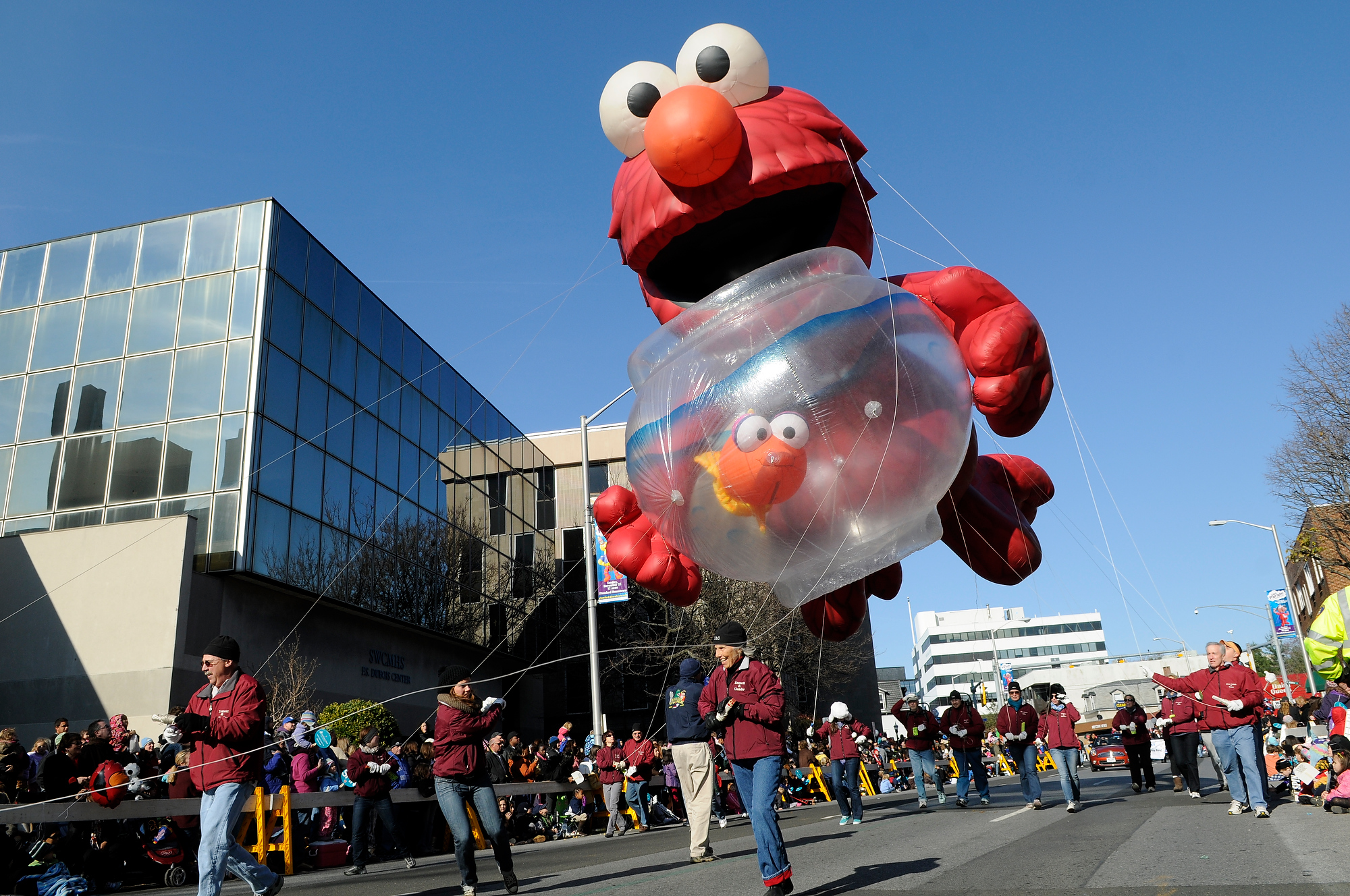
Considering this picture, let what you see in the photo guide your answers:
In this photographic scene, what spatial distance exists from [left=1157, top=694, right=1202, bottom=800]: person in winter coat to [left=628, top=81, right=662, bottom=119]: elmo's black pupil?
34.2 ft

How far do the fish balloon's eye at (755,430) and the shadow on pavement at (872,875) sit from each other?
2829 mm

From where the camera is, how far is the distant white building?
10006 centimetres

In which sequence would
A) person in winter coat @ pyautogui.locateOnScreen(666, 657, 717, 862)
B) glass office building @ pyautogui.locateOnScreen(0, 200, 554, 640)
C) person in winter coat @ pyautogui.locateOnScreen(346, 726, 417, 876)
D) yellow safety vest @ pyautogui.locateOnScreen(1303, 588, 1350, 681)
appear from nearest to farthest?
person in winter coat @ pyautogui.locateOnScreen(666, 657, 717, 862)
person in winter coat @ pyautogui.locateOnScreen(346, 726, 417, 876)
yellow safety vest @ pyautogui.locateOnScreen(1303, 588, 1350, 681)
glass office building @ pyautogui.locateOnScreen(0, 200, 554, 640)

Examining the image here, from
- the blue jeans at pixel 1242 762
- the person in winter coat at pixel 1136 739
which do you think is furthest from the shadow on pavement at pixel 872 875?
the person in winter coat at pixel 1136 739

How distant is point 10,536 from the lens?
811 inches

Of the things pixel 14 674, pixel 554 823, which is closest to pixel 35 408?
pixel 14 674

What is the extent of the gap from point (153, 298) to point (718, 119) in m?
20.3

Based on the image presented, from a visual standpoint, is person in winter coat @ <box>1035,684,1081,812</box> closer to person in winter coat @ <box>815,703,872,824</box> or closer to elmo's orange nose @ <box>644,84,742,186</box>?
person in winter coat @ <box>815,703,872,824</box>

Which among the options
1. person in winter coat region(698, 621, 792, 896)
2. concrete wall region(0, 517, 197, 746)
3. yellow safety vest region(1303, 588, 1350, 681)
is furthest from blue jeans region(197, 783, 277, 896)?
concrete wall region(0, 517, 197, 746)

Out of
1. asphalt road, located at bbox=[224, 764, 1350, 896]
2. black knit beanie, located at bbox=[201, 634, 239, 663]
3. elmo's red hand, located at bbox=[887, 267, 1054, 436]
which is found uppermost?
elmo's red hand, located at bbox=[887, 267, 1054, 436]

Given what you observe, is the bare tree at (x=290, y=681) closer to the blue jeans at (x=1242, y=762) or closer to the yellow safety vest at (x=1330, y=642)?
the blue jeans at (x=1242, y=762)

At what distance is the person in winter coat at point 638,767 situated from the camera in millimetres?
15164

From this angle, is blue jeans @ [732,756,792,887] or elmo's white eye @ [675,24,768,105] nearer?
blue jeans @ [732,756,792,887]

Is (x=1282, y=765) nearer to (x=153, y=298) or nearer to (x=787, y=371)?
(x=787, y=371)
